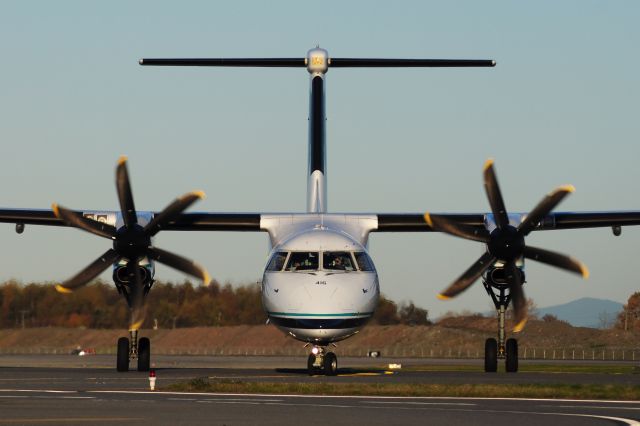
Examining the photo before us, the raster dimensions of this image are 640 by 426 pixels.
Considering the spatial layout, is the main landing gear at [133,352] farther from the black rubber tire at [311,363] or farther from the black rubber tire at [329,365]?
the black rubber tire at [329,365]

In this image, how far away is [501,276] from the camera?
113ft

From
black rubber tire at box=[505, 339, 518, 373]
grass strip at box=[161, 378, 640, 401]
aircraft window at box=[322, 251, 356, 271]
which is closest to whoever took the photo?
grass strip at box=[161, 378, 640, 401]

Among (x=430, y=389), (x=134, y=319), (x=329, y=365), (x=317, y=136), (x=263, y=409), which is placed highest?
(x=317, y=136)

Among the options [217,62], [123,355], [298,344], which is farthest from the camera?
[298,344]

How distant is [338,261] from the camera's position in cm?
3144

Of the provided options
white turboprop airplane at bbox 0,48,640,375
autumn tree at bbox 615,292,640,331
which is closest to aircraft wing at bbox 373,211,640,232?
white turboprop airplane at bbox 0,48,640,375

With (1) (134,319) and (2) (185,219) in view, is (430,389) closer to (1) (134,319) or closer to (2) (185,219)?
(1) (134,319)

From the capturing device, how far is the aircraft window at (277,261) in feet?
105

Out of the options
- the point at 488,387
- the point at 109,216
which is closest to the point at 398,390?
the point at 488,387

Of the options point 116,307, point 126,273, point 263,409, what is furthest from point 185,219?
point 116,307

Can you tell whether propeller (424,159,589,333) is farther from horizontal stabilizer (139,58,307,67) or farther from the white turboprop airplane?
horizontal stabilizer (139,58,307,67)

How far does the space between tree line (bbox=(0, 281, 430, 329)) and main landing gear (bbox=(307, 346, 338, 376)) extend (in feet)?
124

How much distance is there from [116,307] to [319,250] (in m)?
44.4

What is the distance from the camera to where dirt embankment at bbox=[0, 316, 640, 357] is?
78.9m
